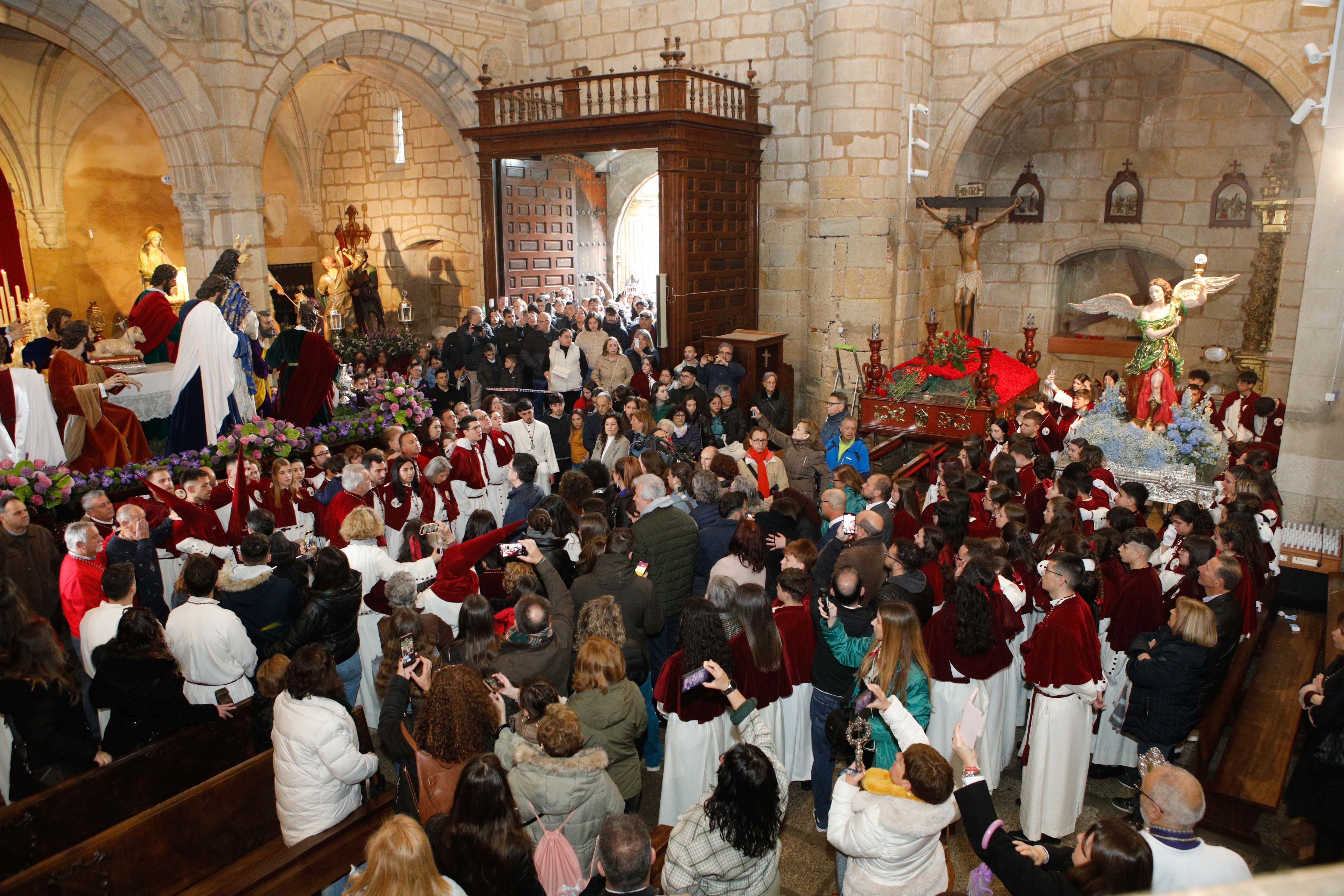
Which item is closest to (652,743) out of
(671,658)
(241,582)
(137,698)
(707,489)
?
(671,658)

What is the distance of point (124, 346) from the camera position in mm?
8078

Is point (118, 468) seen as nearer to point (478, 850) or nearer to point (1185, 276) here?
point (478, 850)

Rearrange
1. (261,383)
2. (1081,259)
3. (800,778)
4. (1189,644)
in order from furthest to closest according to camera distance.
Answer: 1. (1081,259)
2. (261,383)
3. (800,778)
4. (1189,644)

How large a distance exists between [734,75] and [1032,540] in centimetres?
920

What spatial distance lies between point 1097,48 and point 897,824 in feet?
36.1

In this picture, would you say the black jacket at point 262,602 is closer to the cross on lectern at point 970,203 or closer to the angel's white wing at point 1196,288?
the angel's white wing at point 1196,288

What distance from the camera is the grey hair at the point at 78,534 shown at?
4.96 metres

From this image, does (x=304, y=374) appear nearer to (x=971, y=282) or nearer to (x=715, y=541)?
(x=715, y=541)

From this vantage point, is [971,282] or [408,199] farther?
[408,199]

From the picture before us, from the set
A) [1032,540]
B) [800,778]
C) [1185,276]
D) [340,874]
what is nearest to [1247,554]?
[1032,540]

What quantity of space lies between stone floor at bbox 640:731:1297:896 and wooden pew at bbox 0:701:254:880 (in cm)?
210

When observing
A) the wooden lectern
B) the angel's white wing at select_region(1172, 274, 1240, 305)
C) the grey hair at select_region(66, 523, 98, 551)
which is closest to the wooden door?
the wooden lectern

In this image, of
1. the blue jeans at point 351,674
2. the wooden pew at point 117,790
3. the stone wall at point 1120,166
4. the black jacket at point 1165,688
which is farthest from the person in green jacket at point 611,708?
the stone wall at point 1120,166

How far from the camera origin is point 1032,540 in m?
5.76
